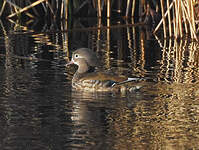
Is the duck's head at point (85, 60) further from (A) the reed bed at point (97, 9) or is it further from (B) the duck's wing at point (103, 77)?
(A) the reed bed at point (97, 9)

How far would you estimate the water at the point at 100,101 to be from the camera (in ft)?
20.9

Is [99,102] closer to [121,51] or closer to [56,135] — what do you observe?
[56,135]

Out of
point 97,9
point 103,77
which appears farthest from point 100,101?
point 97,9

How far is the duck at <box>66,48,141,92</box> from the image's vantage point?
8461mm

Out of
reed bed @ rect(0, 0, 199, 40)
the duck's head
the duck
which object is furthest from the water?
reed bed @ rect(0, 0, 199, 40)

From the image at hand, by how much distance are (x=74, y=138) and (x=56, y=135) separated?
0.66ft

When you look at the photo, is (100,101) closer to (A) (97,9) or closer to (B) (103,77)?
(B) (103,77)

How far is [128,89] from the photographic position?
8414 mm

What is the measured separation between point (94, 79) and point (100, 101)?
26.7 inches

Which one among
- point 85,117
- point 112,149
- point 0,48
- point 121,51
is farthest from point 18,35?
point 112,149

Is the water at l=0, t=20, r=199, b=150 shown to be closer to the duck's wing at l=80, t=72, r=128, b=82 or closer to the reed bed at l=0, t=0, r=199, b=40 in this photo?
the duck's wing at l=80, t=72, r=128, b=82

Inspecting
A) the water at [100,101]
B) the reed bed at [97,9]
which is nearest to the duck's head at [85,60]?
the water at [100,101]

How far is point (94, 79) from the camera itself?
28.3ft

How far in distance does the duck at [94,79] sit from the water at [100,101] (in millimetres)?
141
